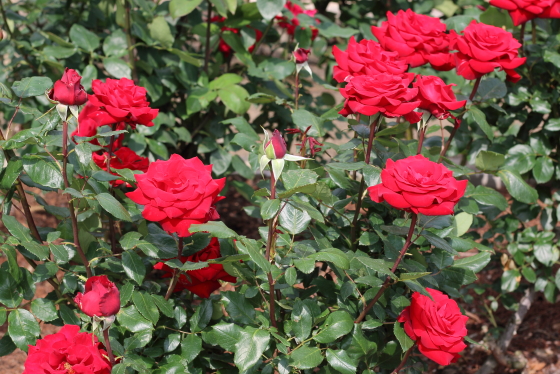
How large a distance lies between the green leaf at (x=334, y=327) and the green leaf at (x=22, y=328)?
24.1 inches

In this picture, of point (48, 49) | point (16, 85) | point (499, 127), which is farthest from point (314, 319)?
point (48, 49)

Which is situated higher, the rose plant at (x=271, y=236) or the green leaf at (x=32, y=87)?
the green leaf at (x=32, y=87)

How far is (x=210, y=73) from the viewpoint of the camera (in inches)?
101

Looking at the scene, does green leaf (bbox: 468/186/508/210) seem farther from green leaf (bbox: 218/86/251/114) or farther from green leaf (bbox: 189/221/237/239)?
green leaf (bbox: 218/86/251/114)

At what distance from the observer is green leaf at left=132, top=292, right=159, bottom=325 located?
1236mm

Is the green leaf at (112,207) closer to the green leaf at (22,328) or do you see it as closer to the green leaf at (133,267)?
the green leaf at (133,267)

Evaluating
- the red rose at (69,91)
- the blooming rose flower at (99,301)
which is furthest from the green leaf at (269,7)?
the blooming rose flower at (99,301)

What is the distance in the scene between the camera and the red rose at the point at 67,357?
1.09m

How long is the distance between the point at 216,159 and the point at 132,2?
2.32 feet

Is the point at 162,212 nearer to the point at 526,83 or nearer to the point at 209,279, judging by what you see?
the point at 209,279

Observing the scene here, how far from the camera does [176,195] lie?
105cm

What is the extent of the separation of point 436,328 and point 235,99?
4.33 ft

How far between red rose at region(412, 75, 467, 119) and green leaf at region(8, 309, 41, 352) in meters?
0.98

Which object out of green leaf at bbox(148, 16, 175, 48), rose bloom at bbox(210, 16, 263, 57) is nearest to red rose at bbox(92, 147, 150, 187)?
green leaf at bbox(148, 16, 175, 48)
